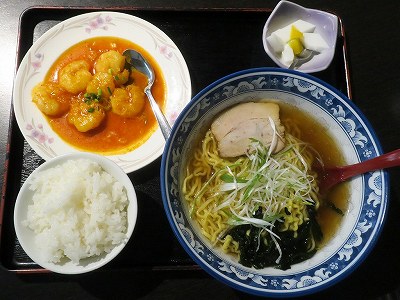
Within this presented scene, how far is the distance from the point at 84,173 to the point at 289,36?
1355 mm

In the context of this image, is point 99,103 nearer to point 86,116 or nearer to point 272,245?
point 86,116

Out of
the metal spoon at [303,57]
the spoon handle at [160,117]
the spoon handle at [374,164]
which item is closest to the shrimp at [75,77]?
the spoon handle at [160,117]

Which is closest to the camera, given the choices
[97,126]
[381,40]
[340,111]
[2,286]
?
[340,111]

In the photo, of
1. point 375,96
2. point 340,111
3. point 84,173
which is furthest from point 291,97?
point 84,173

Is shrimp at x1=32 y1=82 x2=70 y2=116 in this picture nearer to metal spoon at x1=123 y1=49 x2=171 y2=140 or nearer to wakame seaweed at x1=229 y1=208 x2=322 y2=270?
metal spoon at x1=123 y1=49 x2=171 y2=140

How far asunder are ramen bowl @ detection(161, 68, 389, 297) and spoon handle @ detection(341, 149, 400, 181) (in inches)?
1.5

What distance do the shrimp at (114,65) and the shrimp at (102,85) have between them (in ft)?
0.11

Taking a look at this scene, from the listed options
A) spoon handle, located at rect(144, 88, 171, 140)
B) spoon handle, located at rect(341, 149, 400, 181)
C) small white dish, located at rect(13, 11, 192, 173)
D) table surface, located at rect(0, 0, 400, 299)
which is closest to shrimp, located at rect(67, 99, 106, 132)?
small white dish, located at rect(13, 11, 192, 173)

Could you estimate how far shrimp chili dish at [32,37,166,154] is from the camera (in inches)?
89.6

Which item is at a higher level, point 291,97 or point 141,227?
point 291,97

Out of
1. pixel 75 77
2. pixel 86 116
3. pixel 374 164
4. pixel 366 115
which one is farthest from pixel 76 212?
pixel 366 115

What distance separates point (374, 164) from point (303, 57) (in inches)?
33.0

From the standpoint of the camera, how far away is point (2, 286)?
6.66 feet

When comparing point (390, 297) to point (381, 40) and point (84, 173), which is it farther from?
point (84, 173)
